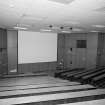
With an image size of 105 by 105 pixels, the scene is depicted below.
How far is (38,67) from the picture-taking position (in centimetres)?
1404

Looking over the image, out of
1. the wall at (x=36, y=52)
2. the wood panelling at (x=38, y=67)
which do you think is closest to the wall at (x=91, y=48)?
the wall at (x=36, y=52)

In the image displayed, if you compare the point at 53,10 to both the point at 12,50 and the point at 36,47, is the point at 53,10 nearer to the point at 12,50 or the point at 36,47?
the point at 12,50

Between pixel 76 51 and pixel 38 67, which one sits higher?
pixel 76 51

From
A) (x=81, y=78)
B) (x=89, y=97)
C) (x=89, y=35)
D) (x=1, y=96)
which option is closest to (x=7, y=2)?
(x=1, y=96)

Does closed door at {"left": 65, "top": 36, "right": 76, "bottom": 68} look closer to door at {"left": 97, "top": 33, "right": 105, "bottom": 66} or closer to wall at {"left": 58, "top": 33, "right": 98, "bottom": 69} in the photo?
wall at {"left": 58, "top": 33, "right": 98, "bottom": 69}

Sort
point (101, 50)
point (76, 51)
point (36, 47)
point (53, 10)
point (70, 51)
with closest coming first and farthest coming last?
point (53, 10), point (36, 47), point (101, 50), point (76, 51), point (70, 51)

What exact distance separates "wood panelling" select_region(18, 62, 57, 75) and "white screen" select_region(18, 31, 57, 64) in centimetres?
45

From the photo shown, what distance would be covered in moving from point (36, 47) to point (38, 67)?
7.64 ft

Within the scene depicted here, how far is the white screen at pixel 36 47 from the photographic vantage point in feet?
42.4

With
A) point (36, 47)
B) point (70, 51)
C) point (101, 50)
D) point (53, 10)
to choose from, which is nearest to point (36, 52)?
point (36, 47)

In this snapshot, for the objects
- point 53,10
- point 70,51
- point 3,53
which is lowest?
point 3,53

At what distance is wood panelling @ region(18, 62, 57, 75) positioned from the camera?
13.2 m

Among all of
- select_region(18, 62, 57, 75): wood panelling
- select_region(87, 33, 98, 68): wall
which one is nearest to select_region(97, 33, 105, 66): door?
select_region(87, 33, 98, 68): wall

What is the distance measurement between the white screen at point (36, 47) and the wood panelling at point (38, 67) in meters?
0.45
